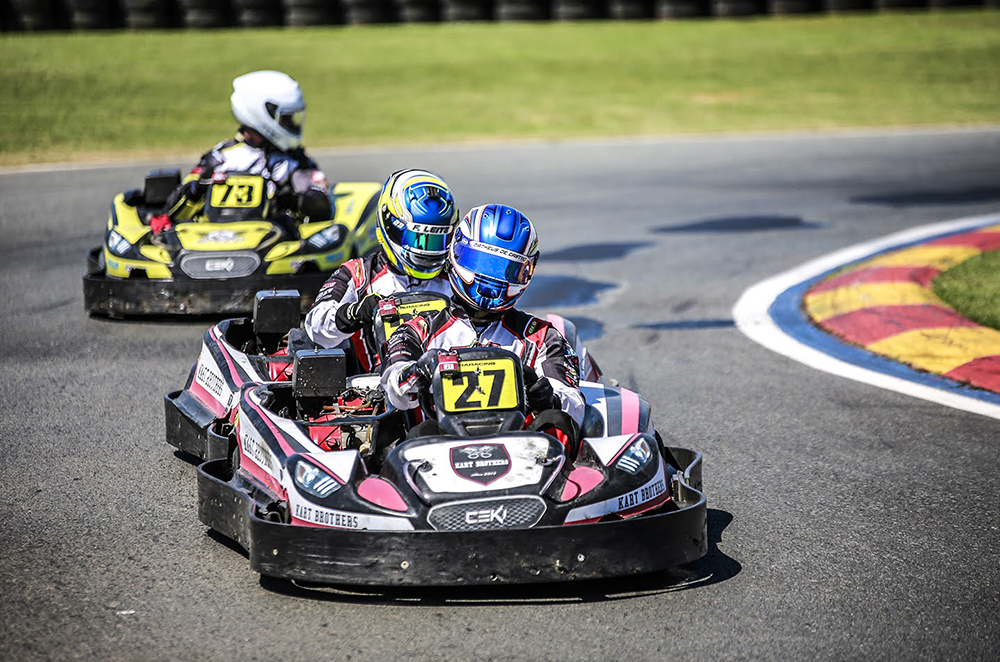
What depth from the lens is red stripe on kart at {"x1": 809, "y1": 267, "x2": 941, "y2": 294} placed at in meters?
8.32

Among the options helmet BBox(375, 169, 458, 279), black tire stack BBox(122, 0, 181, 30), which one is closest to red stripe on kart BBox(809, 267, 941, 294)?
helmet BBox(375, 169, 458, 279)

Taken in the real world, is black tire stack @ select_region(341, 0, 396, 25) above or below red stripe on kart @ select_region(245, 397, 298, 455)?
below

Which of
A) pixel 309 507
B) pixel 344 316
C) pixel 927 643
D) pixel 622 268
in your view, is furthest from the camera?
pixel 622 268

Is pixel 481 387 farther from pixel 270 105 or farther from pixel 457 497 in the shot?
pixel 270 105

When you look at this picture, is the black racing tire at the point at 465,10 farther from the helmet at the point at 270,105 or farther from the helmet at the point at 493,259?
the helmet at the point at 493,259

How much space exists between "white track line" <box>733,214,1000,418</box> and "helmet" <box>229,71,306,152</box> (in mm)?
3475

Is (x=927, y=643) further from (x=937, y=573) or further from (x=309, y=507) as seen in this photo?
(x=309, y=507)

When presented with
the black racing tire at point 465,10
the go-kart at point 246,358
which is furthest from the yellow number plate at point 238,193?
the black racing tire at point 465,10

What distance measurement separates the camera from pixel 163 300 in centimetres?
783

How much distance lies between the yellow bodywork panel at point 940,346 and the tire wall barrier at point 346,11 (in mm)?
19762

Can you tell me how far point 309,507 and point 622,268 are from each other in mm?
5898

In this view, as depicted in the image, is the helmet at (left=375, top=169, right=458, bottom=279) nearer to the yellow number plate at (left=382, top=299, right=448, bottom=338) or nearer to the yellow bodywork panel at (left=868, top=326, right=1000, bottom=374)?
the yellow number plate at (left=382, top=299, right=448, bottom=338)

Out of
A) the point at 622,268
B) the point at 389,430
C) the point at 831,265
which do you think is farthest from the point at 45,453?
the point at 831,265

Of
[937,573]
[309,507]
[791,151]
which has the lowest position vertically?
[791,151]
